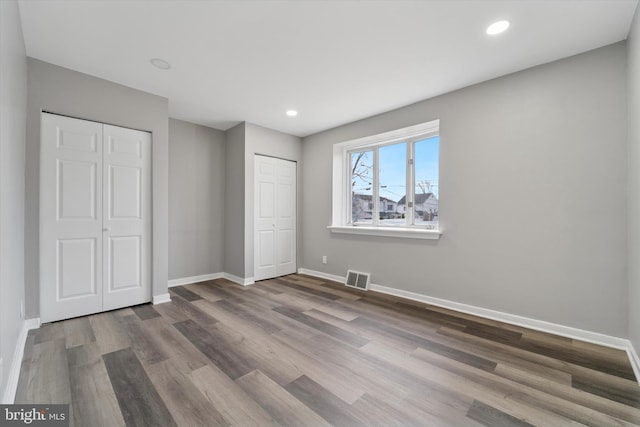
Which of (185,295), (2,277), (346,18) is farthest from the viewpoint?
(185,295)

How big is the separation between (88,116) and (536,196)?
4659 mm

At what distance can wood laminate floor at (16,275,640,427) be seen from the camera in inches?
58.7

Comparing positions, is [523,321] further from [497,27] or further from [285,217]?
[285,217]

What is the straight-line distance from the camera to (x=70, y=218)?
2.74 meters

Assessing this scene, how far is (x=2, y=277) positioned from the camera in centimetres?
145

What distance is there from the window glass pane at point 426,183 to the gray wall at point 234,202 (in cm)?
265

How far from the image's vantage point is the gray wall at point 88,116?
251 cm

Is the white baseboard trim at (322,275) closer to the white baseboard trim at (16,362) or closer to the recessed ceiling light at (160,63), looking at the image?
the white baseboard trim at (16,362)

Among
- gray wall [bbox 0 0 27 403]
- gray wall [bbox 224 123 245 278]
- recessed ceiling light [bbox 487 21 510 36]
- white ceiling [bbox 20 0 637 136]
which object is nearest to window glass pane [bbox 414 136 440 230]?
white ceiling [bbox 20 0 637 136]

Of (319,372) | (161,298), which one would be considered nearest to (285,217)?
(161,298)

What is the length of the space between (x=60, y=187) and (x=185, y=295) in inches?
72.3

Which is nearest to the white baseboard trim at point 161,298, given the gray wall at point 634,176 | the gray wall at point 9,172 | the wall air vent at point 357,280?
the gray wall at point 9,172

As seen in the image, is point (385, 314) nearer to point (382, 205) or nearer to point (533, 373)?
point (533, 373)

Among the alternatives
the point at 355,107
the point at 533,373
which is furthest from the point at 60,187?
the point at 533,373
